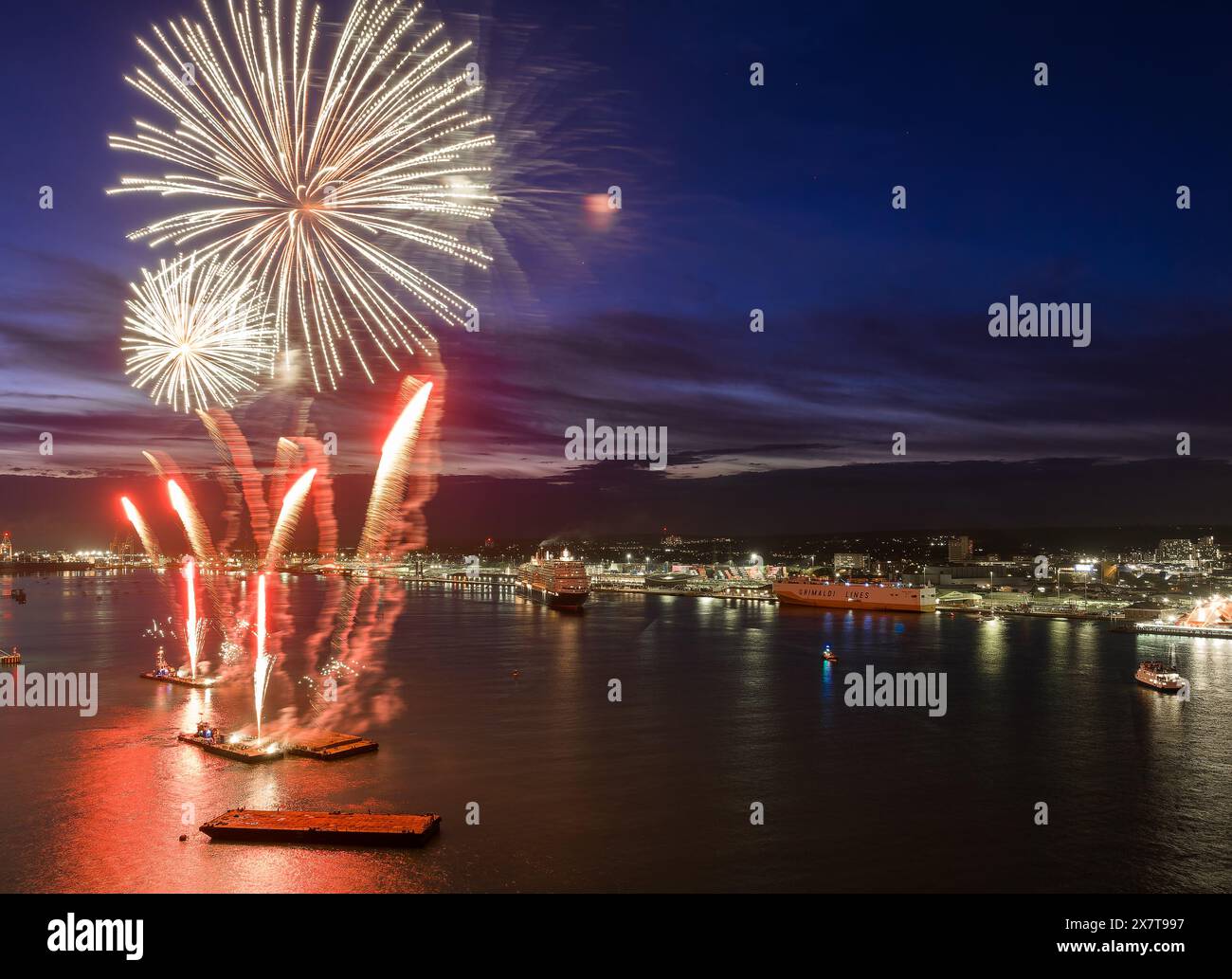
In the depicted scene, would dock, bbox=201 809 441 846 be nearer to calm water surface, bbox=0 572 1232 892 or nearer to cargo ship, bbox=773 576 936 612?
calm water surface, bbox=0 572 1232 892

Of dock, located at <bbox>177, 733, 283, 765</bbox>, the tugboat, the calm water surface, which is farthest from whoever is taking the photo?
the tugboat

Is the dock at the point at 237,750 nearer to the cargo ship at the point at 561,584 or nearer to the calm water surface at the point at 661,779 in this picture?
the calm water surface at the point at 661,779

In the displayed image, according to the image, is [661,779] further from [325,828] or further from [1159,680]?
[1159,680]

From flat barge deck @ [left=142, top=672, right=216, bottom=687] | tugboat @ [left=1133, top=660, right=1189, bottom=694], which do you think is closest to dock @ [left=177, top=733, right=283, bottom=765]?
flat barge deck @ [left=142, top=672, right=216, bottom=687]

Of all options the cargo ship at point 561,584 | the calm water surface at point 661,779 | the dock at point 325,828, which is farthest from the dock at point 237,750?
the cargo ship at point 561,584
